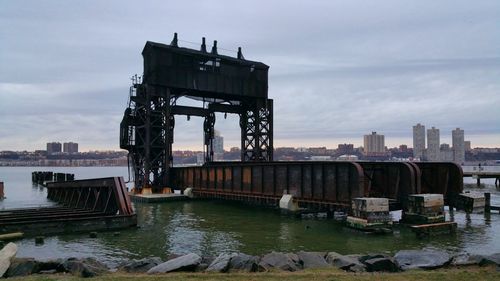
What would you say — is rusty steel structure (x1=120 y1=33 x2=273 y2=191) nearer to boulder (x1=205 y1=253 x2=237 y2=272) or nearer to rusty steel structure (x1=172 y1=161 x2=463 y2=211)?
rusty steel structure (x1=172 y1=161 x2=463 y2=211)

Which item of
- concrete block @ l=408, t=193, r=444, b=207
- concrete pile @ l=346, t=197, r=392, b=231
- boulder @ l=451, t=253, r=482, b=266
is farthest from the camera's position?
concrete block @ l=408, t=193, r=444, b=207

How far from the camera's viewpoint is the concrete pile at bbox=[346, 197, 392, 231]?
748 inches

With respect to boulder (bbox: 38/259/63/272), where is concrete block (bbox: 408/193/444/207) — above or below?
above

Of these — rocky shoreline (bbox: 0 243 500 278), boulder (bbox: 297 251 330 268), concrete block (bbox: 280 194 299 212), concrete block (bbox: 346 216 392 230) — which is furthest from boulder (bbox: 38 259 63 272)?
concrete block (bbox: 280 194 299 212)

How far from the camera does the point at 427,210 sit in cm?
1997

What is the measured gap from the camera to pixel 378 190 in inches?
968

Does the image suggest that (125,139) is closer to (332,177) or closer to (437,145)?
(332,177)

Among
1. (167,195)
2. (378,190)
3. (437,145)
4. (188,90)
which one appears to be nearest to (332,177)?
(378,190)

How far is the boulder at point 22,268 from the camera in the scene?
34.9 feet

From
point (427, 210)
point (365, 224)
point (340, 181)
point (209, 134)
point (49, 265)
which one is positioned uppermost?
point (209, 134)

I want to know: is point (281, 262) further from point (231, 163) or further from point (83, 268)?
point (231, 163)

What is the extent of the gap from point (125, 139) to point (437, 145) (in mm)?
160232

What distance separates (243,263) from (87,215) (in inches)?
535

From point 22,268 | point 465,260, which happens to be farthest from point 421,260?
point 22,268
